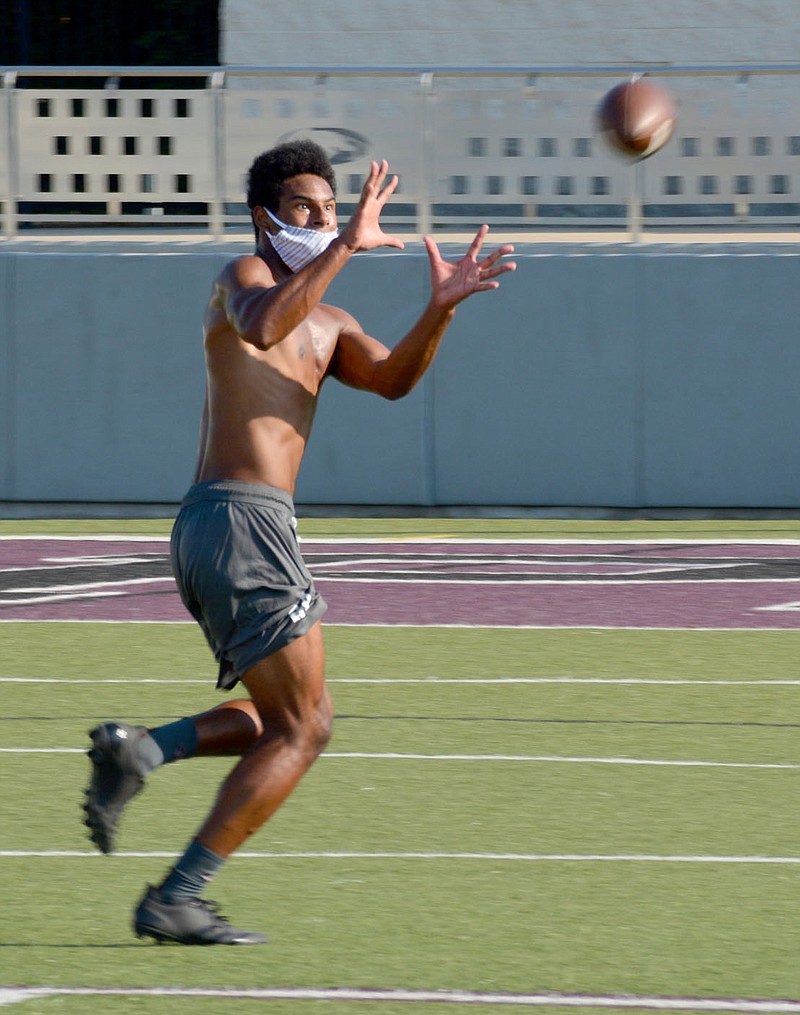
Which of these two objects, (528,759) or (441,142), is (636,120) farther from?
(528,759)

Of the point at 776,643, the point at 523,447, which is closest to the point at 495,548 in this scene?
the point at 523,447

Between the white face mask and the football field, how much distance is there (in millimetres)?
1772

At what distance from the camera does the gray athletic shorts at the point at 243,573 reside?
516 cm

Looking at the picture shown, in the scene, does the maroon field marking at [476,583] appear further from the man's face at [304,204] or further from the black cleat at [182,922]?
the black cleat at [182,922]

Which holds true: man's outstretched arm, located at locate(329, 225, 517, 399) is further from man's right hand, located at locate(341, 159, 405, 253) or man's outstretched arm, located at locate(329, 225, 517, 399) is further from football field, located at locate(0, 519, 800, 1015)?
football field, located at locate(0, 519, 800, 1015)

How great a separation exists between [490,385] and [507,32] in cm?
815

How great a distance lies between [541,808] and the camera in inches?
268

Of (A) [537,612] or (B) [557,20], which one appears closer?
(A) [537,612]

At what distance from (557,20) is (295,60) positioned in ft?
9.61

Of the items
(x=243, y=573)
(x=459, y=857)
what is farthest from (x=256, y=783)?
(x=459, y=857)

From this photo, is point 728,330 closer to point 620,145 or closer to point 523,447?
point 523,447

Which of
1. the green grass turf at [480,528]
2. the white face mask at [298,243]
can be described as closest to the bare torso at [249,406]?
the white face mask at [298,243]

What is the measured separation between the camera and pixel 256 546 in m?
5.21

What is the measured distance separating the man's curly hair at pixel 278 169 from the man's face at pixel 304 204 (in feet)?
0.06
